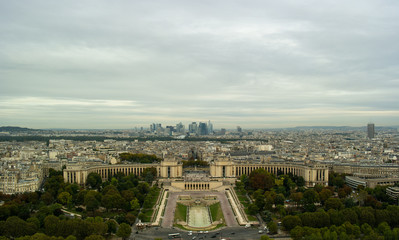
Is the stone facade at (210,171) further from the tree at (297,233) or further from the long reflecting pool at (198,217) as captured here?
the tree at (297,233)

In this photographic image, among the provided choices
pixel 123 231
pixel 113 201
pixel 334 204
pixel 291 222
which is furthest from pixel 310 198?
pixel 113 201

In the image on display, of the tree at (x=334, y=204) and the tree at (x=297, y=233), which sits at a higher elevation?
the tree at (x=334, y=204)

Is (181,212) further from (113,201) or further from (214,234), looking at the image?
(214,234)

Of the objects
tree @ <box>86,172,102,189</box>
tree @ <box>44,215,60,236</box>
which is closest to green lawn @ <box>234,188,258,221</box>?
tree @ <box>44,215,60,236</box>

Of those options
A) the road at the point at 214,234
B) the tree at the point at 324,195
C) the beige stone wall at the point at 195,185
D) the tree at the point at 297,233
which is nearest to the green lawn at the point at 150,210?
the road at the point at 214,234

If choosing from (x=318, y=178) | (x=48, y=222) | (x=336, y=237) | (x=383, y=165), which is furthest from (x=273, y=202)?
(x=383, y=165)
